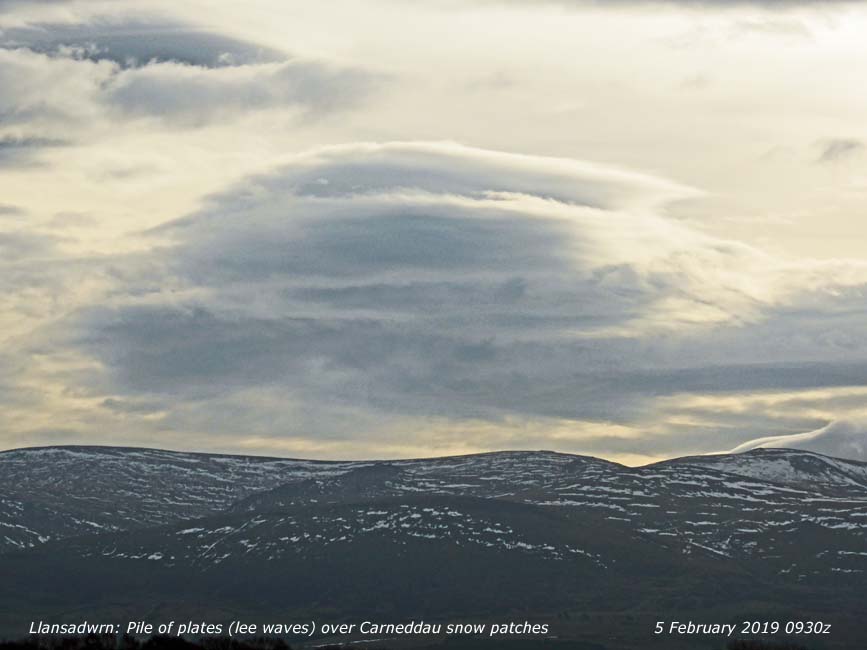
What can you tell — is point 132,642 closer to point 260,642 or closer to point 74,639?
point 74,639

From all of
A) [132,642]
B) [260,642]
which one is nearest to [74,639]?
[132,642]

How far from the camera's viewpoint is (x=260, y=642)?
121m

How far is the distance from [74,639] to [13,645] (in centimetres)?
527

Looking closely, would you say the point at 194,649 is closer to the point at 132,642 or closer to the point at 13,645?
the point at 132,642

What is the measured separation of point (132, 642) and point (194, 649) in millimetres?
4842

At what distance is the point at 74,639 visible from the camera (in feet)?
363

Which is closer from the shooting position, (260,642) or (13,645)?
(13,645)

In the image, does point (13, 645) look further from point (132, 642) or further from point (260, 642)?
point (260, 642)

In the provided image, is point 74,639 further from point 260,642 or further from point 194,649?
point 260,642

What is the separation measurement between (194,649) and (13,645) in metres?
13.6

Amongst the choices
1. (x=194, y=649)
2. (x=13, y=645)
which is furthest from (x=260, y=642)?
(x=13, y=645)

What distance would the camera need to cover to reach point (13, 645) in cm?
10694

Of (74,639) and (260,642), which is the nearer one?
(74,639)

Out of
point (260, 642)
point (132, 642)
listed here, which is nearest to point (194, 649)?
point (132, 642)
